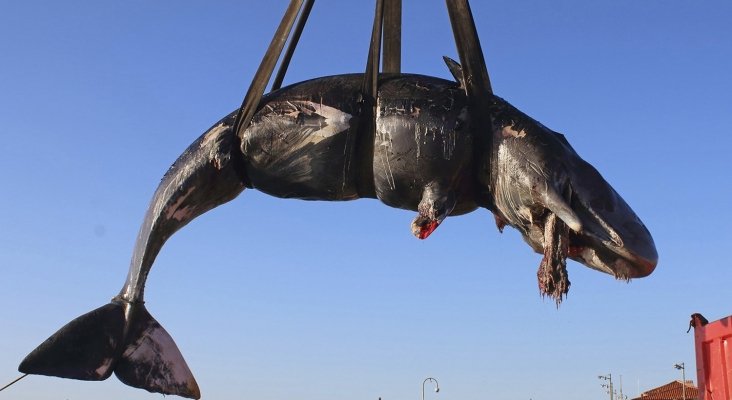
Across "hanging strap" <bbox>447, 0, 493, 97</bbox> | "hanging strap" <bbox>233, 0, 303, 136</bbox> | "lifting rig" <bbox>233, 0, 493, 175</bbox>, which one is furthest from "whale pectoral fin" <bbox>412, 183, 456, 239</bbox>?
"hanging strap" <bbox>233, 0, 303, 136</bbox>

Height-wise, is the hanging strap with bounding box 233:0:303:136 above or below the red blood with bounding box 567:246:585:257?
above

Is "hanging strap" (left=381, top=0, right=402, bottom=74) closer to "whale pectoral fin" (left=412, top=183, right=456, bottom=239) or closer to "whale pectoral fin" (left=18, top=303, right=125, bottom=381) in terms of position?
"whale pectoral fin" (left=412, top=183, right=456, bottom=239)

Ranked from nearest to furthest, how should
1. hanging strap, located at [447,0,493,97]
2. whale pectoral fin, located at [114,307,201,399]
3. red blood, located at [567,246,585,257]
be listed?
red blood, located at [567,246,585,257] → hanging strap, located at [447,0,493,97] → whale pectoral fin, located at [114,307,201,399]

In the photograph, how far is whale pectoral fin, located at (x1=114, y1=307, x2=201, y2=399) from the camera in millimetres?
6516

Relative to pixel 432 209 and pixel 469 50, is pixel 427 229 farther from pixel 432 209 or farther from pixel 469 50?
pixel 469 50

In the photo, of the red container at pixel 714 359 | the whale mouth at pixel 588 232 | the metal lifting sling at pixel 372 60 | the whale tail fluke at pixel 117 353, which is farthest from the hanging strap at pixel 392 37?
the red container at pixel 714 359

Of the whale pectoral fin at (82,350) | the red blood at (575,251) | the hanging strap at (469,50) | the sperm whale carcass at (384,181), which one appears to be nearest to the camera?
the sperm whale carcass at (384,181)

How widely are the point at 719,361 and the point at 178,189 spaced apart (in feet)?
12.8

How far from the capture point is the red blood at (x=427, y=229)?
18.8 feet

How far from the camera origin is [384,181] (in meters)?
5.93

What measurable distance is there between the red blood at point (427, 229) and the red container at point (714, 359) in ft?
6.16

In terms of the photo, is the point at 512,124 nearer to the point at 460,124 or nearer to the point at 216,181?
the point at 460,124

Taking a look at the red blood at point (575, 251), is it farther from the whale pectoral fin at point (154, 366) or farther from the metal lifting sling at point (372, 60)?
the whale pectoral fin at point (154, 366)

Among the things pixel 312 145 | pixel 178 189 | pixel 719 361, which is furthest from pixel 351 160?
pixel 719 361
